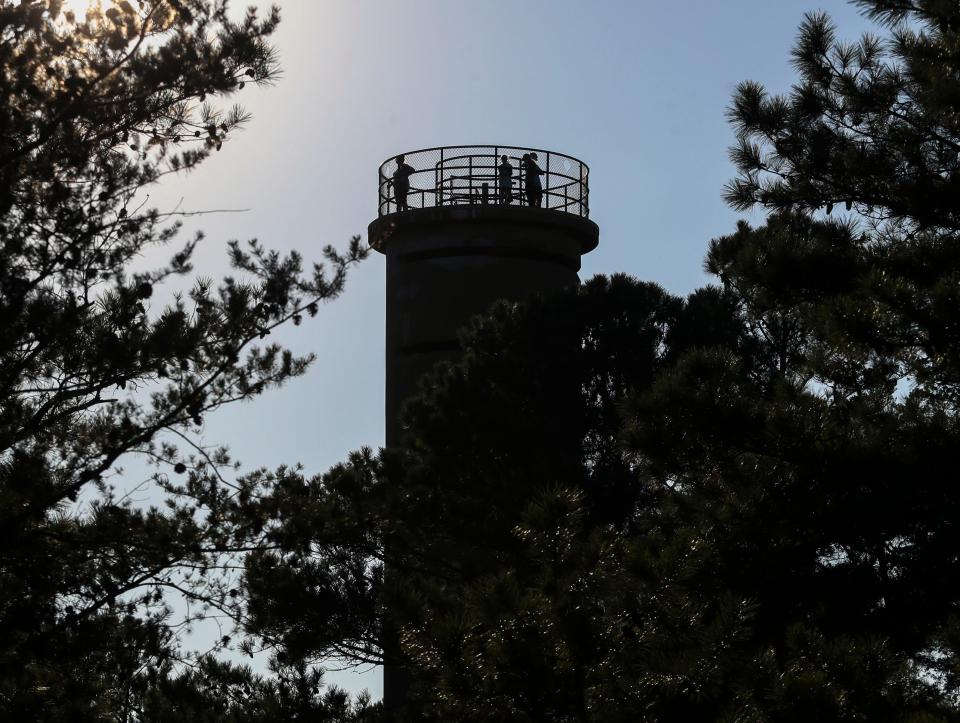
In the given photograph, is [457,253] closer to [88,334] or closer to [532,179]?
[532,179]

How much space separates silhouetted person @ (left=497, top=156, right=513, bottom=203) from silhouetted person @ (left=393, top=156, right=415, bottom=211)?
130cm

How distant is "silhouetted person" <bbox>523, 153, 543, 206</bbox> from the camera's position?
2106 cm

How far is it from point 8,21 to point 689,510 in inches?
232

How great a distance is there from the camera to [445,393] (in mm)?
17031

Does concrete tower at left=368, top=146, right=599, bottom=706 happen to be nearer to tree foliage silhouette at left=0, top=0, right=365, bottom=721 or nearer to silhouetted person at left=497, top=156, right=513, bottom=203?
silhouetted person at left=497, top=156, right=513, bottom=203

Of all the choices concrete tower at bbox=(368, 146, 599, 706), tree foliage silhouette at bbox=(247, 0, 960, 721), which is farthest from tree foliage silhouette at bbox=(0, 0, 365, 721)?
concrete tower at bbox=(368, 146, 599, 706)

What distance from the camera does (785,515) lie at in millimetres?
10266

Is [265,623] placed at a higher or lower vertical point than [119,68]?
lower

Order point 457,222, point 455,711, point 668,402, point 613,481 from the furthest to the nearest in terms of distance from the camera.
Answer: point 457,222 < point 613,481 < point 668,402 < point 455,711

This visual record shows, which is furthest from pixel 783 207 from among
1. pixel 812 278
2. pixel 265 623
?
pixel 265 623

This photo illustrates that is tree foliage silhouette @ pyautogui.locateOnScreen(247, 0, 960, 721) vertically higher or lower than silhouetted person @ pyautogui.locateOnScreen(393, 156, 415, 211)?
lower

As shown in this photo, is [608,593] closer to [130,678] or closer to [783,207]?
[130,678]

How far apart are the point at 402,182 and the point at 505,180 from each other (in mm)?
1525

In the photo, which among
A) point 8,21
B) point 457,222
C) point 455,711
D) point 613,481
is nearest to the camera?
point 455,711
